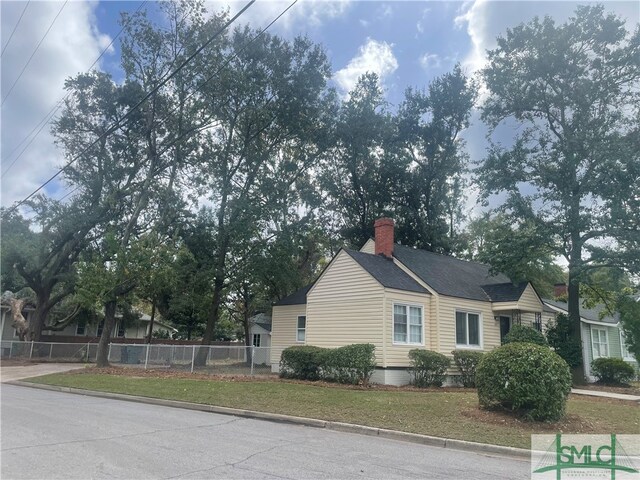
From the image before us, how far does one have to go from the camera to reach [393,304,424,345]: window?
57.8 feet

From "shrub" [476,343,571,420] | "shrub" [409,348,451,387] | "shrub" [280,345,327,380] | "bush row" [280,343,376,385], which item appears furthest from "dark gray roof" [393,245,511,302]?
"shrub" [476,343,571,420]

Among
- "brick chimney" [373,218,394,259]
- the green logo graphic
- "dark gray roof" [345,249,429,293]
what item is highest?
"brick chimney" [373,218,394,259]

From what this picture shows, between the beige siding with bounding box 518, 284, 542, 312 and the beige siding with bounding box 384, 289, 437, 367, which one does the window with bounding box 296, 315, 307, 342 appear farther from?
the beige siding with bounding box 518, 284, 542, 312

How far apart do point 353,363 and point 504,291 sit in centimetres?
917

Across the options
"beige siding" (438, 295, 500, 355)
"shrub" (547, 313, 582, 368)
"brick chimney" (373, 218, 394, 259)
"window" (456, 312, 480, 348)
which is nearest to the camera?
"beige siding" (438, 295, 500, 355)

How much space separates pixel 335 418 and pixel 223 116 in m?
22.6

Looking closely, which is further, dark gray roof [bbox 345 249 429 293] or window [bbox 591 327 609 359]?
window [bbox 591 327 609 359]

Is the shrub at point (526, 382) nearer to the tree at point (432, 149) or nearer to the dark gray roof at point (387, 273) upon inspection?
the dark gray roof at point (387, 273)

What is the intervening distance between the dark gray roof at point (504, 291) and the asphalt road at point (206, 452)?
552 inches

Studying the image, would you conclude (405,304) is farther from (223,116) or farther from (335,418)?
(223,116)

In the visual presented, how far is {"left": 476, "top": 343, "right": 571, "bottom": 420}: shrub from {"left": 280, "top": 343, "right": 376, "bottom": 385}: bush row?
5827 millimetres

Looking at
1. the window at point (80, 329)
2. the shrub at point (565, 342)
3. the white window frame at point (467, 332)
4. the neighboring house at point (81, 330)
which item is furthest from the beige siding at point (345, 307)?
the window at point (80, 329)

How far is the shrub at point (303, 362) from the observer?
17.2m

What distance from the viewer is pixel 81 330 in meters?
41.8
